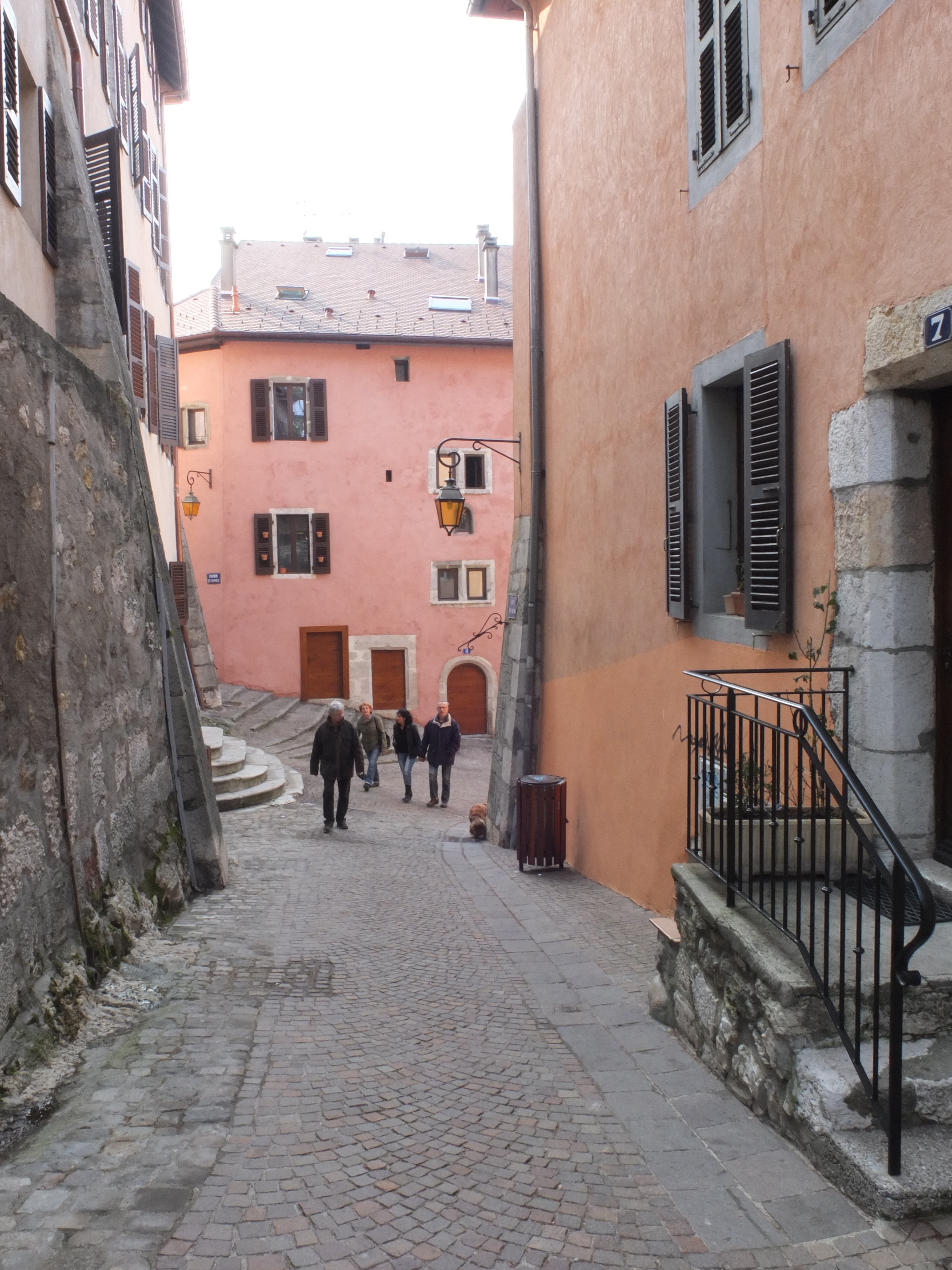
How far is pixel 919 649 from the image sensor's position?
442 cm

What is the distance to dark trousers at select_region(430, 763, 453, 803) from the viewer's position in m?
15.6

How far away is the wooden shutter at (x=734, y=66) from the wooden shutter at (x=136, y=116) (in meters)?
9.53

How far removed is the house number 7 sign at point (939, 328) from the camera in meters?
3.95

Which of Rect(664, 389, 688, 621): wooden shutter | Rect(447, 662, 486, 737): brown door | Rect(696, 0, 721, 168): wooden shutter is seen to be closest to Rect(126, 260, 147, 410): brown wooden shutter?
Rect(664, 389, 688, 621): wooden shutter

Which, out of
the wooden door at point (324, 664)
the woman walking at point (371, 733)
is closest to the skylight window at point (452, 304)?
the wooden door at point (324, 664)

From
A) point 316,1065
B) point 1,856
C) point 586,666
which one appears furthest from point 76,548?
point 586,666

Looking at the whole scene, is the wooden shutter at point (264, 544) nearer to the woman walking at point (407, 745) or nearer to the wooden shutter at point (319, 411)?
the wooden shutter at point (319, 411)

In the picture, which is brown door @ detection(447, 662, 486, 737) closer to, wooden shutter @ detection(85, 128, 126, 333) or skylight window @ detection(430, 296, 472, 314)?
skylight window @ detection(430, 296, 472, 314)

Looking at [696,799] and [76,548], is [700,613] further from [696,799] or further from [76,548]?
[76,548]

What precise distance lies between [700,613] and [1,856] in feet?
14.7

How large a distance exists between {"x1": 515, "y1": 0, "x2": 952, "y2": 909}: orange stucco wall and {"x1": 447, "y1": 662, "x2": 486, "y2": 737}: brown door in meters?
14.7

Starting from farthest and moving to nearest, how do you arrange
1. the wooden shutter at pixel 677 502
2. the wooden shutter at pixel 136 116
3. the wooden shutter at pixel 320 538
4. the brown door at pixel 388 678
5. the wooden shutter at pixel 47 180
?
the brown door at pixel 388 678 → the wooden shutter at pixel 320 538 → the wooden shutter at pixel 136 116 → the wooden shutter at pixel 47 180 → the wooden shutter at pixel 677 502

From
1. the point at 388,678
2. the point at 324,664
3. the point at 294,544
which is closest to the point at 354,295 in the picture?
the point at 294,544

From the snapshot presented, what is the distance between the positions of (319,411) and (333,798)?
16350mm
